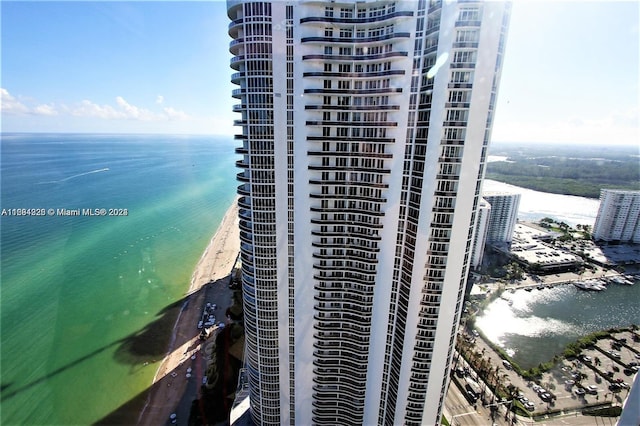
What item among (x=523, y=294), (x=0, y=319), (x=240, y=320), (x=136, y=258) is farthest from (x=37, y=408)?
(x=523, y=294)

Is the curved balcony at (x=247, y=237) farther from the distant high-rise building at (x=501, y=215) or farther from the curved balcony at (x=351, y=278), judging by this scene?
the distant high-rise building at (x=501, y=215)

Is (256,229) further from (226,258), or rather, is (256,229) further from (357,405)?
(226,258)

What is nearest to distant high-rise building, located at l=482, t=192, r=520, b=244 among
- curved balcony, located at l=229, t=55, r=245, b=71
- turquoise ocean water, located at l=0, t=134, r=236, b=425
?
curved balcony, located at l=229, t=55, r=245, b=71

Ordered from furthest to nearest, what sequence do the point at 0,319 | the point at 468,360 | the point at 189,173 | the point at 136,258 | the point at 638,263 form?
the point at 189,173 < the point at 638,263 < the point at 136,258 < the point at 0,319 < the point at 468,360

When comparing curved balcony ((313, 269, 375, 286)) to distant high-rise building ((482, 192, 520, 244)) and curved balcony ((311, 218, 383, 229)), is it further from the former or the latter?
distant high-rise building ((482, 192, 520, 244))

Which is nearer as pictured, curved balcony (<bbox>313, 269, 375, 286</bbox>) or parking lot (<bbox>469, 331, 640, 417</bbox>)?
curved balcony (<bbox>313, 269, 375, 286</bbox>)

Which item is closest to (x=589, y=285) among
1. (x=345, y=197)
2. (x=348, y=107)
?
(x=345, y=197)

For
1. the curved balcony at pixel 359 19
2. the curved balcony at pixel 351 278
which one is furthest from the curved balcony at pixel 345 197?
the curved balcony at pixel 359 19

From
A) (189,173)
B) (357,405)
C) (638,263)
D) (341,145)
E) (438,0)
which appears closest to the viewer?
(438,0)
